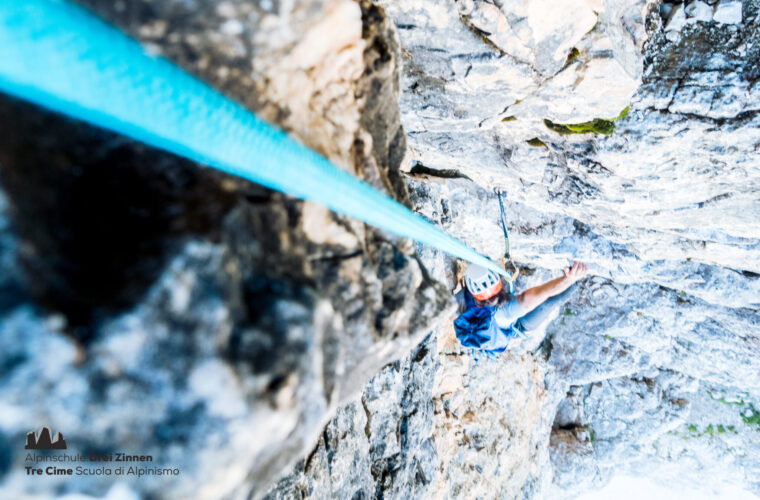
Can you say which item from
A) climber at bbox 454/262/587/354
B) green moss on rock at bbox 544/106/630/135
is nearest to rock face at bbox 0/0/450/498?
green moss on rock at bbox 544/106/630/135

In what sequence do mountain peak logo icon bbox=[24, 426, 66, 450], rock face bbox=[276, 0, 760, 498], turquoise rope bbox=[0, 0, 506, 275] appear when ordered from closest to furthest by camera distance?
1. mountain peak logo icon bbox=[24, 426, 66, 450]
2. turquoise rope bbox=[0, 0, 506, 275]
3. rock face bbox=[276, 0, 760, 498]

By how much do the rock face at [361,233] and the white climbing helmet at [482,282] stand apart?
1032 mm

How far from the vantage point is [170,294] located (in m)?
1.00

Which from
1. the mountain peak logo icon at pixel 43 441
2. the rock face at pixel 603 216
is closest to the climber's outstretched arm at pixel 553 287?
the rock face at pixel 603 216

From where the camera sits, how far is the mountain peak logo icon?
2.87 feet

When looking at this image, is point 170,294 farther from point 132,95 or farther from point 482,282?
point 482,282

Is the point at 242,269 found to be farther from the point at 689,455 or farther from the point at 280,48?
the point at 689,455

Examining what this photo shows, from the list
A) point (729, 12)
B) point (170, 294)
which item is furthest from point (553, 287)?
point (170, 294)

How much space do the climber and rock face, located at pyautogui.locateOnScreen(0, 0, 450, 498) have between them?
3.78 meters

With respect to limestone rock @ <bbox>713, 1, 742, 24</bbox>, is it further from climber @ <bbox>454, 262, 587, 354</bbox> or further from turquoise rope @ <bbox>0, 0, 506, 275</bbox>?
turquoise rope @ <bbox>0, 0, 506, 275</bbox>

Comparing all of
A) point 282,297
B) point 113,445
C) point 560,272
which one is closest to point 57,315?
point 113,445

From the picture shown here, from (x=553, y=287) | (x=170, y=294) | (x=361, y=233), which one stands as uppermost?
(x=553, y=287)

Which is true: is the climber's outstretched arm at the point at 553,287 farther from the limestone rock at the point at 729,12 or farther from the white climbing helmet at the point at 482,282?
the limestone rock at the point at 729,12

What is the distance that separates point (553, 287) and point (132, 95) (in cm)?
451
